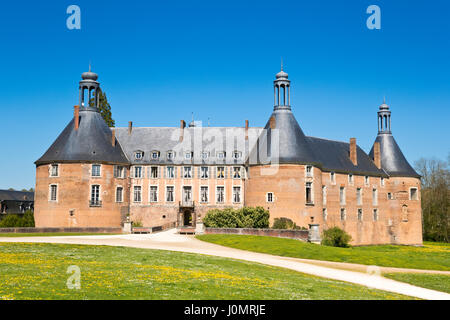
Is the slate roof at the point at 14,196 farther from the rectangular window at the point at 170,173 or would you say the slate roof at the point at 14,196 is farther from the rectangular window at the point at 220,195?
the rectangular window at the point at 220,195

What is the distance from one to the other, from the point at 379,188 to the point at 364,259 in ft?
109

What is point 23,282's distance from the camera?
13.5 meters

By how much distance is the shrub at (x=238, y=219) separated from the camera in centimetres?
4062

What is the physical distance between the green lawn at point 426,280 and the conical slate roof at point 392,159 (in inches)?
1477

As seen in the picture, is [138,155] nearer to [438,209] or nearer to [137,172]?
[137,172]

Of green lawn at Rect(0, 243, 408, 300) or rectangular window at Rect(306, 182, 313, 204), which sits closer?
green lawn at Rect(0, 243, 408, 300)

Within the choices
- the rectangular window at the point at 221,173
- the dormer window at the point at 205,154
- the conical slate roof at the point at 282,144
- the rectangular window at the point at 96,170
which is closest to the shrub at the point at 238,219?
the conical slate roof at the point at 282,144

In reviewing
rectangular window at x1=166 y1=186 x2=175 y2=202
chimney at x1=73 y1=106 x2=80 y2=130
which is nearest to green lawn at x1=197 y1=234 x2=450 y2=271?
rectangular window at x1=166 y1=186 x2=175 y2=202

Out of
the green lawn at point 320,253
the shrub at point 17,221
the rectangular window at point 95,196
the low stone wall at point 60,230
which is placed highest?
the rectangular window at point 95,196

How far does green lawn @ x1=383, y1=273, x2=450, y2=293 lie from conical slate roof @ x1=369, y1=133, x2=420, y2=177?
3753cm

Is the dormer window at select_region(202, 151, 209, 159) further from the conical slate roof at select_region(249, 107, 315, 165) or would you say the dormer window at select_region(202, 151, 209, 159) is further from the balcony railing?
the balcony railing

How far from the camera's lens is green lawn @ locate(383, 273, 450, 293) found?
1917 cm
